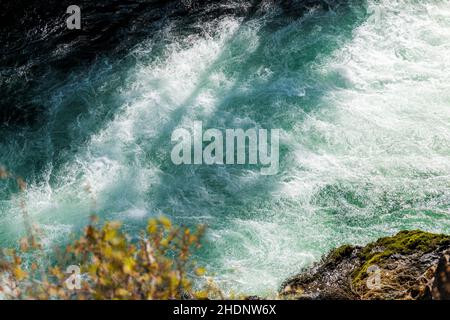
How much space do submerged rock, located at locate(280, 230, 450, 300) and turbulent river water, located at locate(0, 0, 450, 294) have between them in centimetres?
76

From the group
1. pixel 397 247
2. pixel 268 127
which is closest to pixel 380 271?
A: pixel 397 247

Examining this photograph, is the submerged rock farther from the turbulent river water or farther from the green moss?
the turbulent river water

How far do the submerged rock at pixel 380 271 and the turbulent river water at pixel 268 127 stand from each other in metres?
0.76

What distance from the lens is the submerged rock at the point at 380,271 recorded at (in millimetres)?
5734

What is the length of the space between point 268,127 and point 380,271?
4782 mm

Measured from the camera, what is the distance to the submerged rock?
18.8ft

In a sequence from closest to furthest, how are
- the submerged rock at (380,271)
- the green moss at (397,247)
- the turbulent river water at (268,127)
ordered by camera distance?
1. the submerged rock at (380,271)
2. the green moss at (397,247)
3. the turbulent river water at (268,127)

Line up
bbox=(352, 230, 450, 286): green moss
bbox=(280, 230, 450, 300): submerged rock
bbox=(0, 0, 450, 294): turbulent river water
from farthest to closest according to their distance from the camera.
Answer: bbox=(0, 0, 450, 294): turbulent river water → bbox=(352, 230, 450, 286): green moss → bbox=(280, 230, 450, 300): submerged rock

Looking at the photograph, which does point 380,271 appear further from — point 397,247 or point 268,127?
point 268,127

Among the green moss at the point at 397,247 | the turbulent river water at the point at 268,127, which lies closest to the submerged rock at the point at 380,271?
the green moss at the point at 397,247

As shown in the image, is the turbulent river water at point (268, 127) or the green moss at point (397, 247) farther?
the turbulent river water at point (268, 127)

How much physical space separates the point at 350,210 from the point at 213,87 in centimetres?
446

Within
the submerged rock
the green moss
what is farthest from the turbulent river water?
the green moss

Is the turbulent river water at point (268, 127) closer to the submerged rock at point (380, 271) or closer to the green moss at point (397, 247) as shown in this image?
the submerged rock at point (380, 271)
